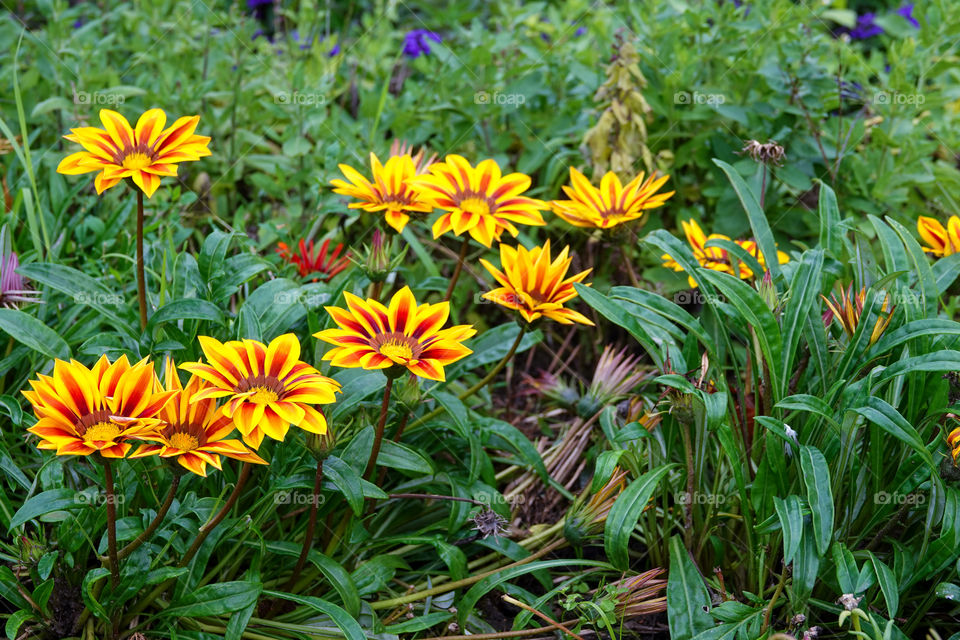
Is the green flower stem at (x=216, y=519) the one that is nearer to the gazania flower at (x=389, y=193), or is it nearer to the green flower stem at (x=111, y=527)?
the green flower stem at (x=111, y=527)

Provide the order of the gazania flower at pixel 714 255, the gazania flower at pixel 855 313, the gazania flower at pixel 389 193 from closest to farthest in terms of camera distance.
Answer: the gazania flower at pixel 855 313
the gazania flower at pixel 389 193
the gazania flower at pixel 714 255

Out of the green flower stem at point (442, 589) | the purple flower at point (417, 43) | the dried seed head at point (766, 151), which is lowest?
the green flower stem at point (442, 589)

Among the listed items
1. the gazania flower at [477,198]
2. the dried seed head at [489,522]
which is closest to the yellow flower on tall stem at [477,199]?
the gazania flower at [477,198]

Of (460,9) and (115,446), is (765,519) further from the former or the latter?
(460,9)

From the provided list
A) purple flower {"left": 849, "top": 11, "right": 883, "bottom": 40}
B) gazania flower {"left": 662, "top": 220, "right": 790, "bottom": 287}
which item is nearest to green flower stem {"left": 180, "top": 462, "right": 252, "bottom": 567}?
gazania flower {"left": 662, "top": 220, "right": 790, "bottom": 287}

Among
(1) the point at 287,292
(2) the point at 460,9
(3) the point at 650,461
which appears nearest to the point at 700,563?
(3) the point at 650,461

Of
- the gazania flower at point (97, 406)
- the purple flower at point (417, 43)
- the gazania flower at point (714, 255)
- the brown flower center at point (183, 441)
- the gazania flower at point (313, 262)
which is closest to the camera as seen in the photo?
the gazania flower at point (97, 406)

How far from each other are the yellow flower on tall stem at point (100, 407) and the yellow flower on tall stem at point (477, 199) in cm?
69

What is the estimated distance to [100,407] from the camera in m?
1.47

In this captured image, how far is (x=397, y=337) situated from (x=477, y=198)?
0.46 m

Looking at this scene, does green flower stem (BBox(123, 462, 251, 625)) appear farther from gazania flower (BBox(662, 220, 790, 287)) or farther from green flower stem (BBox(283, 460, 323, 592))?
gazania flower (BBox(662, 220, 790, 287))

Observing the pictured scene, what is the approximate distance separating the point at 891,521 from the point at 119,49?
3.42 metres

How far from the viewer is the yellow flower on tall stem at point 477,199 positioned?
1.90 m

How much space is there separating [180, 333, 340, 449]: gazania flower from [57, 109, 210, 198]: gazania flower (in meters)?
0.39
